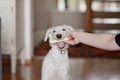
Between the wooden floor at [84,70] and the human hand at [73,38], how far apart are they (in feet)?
4.82

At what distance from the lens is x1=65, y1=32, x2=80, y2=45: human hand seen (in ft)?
5.61

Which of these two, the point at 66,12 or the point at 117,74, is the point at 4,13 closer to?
the point at 117,74

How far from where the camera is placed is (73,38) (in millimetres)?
1755

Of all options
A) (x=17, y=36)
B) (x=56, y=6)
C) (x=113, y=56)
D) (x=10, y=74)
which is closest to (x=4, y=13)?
(x=17, y=36)

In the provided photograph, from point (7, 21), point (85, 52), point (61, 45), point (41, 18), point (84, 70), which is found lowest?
point (84, 70)

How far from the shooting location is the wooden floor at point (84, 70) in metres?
3.27

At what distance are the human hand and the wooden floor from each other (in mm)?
1470

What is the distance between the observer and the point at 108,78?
3248mm

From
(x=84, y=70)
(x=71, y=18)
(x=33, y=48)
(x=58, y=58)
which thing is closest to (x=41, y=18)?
(x=71, y=18)

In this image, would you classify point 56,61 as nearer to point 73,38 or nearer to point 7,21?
point 73,38

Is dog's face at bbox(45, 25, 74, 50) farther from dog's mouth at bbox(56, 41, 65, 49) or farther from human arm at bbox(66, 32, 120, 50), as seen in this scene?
human arm at bbox(66, 32, 120, 50)

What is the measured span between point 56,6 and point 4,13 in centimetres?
286

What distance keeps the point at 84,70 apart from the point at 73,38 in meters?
1.88

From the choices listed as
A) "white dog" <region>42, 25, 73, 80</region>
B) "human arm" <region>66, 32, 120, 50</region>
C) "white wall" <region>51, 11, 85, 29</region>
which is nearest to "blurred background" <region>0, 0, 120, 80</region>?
"white wall" <region>51, 11, 85, 29</region>
